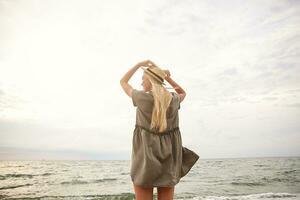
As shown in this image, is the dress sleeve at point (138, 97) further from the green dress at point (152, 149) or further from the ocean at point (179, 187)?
the ocean at point (179, 187)

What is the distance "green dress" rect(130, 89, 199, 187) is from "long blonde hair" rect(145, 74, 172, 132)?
0.24 feet

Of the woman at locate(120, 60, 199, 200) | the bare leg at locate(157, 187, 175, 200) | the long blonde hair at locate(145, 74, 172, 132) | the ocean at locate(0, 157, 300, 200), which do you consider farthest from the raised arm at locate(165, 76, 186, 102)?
the ocean at locate(0, 157, 300, 200)

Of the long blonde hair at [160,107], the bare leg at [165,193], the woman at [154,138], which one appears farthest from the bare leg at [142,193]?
the long blonde hair at [160,107]

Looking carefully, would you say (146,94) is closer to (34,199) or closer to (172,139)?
(172,139)

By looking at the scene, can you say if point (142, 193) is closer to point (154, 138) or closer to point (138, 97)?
point (154, 138)

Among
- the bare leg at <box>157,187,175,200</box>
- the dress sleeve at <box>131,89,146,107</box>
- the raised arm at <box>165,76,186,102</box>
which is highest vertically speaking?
the raised arm at <box>165,76,186,102</box>

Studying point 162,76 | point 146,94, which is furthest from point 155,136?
point 162,76

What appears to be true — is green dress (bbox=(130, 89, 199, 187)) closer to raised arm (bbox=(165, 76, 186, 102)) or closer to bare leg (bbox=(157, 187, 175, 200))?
bare leg (bbox=(157, 187, 175, 200))

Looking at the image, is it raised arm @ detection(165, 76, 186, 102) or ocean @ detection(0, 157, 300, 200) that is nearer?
raised arm @ detection(165, 76, 186, 102)

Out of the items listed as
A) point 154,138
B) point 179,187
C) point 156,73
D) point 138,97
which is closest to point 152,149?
point 154,138

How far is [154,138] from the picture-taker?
266cm

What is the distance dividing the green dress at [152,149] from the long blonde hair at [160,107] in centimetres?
7

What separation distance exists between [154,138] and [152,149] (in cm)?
11

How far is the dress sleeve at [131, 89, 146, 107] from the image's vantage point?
2.66 meters
